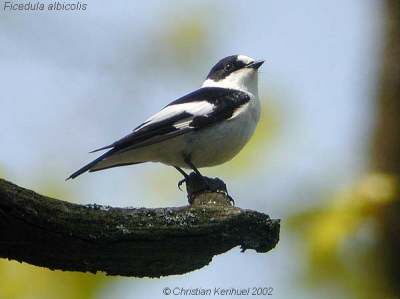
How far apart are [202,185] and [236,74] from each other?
1.78 meters

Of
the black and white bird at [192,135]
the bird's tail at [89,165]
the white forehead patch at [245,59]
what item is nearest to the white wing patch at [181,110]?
the black and white bird at [192,135]

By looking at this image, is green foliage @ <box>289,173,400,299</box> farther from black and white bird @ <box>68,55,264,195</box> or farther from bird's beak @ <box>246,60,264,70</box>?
bird's beak @ <box>246,60,264,70</box>

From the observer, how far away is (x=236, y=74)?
6117 millimetres

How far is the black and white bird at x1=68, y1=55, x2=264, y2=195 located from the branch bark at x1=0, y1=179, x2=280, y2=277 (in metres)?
1.65

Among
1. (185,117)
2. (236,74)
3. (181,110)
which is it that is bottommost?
(185,117)

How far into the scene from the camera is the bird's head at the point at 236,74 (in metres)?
5.95

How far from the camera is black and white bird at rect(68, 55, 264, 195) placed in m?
4.82

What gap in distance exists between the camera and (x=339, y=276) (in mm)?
2586

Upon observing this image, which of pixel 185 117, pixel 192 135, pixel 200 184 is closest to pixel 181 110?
pixel 185 117

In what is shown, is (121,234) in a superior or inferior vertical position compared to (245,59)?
inferior

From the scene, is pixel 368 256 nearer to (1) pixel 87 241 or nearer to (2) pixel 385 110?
(2) pixel 385 110

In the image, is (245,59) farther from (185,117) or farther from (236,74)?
(185,117)

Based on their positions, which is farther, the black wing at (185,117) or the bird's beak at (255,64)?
the bird's beak at (255,64)

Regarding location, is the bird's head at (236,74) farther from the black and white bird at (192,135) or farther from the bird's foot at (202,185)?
the bird's foot at (202,185)
